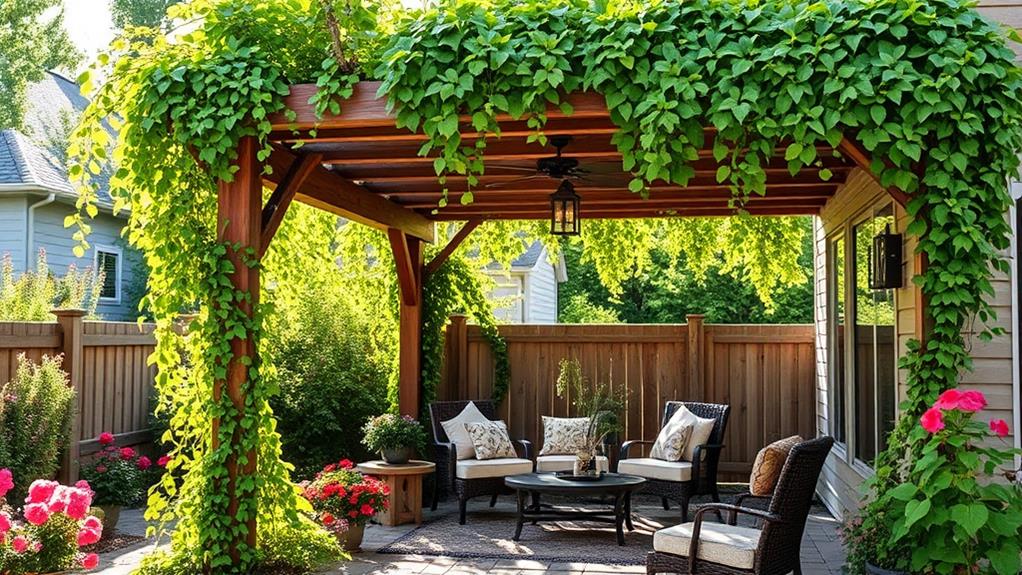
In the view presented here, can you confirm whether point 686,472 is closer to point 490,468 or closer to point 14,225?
point 490,468

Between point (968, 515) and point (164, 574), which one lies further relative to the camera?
point (164, 574)

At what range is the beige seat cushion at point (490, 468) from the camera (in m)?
8.05

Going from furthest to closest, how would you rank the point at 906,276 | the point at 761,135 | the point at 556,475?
the point at 556,475, the point at 906,276, the point at 761,135

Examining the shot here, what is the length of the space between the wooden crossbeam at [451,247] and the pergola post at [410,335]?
22cm

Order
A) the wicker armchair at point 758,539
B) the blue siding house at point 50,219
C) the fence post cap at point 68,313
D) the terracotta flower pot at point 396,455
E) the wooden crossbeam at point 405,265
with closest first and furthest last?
the wicker armchair at point 758,539, the fence post cap at point 68,313, the terracotta flower pot at point 396,455, the wooden crossbeam at point 405,265, the blue siding house at point 50,219

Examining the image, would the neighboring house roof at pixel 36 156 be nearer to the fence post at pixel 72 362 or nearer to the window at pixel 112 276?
the window at pixel 112 276

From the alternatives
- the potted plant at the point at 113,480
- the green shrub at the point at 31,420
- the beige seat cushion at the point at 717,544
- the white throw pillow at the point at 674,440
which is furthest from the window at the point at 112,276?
the beige seat cushion at the point at 717,544

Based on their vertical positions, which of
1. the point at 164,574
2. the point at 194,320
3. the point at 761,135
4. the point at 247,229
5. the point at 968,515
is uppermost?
the point at 761,135

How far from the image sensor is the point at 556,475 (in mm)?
7379

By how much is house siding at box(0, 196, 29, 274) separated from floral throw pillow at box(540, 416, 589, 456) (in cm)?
709

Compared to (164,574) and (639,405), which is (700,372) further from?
(164,574)

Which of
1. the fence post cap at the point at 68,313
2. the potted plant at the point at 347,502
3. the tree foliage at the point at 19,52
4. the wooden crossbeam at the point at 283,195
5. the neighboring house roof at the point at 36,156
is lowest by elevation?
the potted plant at the point at 347,502

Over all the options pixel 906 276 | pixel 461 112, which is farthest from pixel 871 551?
pixel 461 112

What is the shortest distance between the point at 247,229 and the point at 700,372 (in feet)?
18.9
